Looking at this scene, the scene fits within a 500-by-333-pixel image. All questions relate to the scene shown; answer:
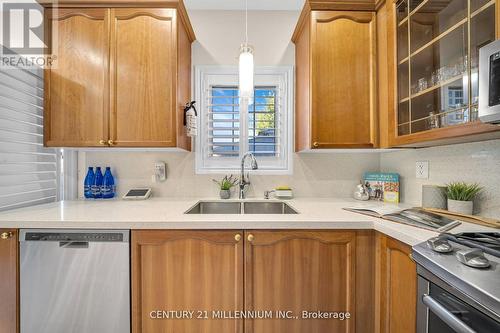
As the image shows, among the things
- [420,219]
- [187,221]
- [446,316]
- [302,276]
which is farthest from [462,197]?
[187,221]

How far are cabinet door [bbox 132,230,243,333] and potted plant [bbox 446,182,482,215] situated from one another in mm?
1186

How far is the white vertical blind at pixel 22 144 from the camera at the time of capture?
4.63 feet

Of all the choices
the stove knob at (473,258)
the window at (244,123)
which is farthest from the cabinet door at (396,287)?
the window at (244,123)

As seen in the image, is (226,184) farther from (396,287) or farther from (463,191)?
(463,191)

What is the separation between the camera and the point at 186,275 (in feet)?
3.91

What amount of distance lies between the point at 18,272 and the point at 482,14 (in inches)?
98.0

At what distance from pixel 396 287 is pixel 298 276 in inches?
17.9

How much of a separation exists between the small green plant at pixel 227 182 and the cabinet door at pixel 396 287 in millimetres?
1154

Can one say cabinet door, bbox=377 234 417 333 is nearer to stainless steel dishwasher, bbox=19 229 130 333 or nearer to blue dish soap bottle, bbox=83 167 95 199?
stainless steel dishwasher, bbox=19 229 130 333

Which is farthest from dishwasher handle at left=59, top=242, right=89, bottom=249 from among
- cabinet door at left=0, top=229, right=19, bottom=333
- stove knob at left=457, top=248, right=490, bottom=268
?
stove knob at left=457, top=248, right=490, bottom=268

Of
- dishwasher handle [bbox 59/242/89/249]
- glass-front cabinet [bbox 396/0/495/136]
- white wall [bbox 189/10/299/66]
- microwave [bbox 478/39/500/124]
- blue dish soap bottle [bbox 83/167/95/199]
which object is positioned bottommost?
dishwasher handle [bbox 59/242/89/249]

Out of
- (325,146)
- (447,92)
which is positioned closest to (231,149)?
(325,146)

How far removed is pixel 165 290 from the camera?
1190 mm

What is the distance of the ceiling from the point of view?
191 centimetres
